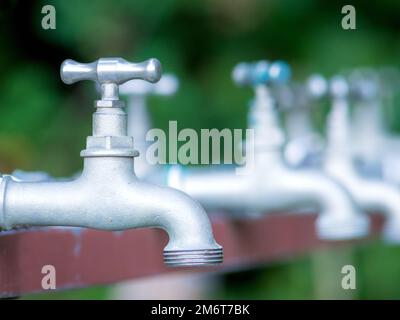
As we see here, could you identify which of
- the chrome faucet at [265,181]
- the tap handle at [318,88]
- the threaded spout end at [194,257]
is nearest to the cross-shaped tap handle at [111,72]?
the threaded spout end at [194,257]

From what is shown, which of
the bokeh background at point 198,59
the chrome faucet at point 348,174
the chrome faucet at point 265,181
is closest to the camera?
the chrome faucet at point 265,181

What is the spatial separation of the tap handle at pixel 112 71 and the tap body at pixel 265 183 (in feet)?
1.22

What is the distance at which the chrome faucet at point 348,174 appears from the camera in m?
1.40

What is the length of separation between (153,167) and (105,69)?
467 mm

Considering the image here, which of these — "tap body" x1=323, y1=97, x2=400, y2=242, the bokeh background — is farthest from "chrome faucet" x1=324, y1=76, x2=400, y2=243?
the bokeh background

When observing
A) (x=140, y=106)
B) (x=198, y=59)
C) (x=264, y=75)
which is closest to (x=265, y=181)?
(x=264, y=75)

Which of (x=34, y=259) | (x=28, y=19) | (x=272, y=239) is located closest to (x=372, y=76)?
(x=272, y=239)

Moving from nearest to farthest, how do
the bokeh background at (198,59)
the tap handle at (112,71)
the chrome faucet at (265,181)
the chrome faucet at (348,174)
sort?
the tap handle at (112,71)
the chrome faucet at (265,181)
the chrome faucet at (348,174)
the bokeh background at (198,59)

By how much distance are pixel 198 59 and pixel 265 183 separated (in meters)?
1.39

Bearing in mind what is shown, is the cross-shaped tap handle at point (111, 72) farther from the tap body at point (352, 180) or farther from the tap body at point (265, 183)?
the tap body at point (352, 180)

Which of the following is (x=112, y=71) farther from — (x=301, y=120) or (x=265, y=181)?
(x=301, y=120)

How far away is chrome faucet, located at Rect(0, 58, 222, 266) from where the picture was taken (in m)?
0.90

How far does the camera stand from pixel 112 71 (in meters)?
0.90

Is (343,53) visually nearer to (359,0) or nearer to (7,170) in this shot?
(359,0)
